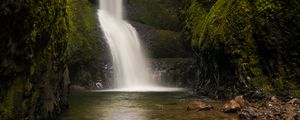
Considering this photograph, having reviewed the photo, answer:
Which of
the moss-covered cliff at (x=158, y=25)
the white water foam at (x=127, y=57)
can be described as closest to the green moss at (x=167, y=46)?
the moss-covered cliff at (x=158, y=25)

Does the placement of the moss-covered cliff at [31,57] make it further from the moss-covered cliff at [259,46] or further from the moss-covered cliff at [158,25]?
the moss-covered cliff at [158,25]

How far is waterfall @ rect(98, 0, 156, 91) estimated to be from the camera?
35.9 metres

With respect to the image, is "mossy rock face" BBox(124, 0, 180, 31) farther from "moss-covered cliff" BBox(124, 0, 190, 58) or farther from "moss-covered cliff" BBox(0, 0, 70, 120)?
"moss-covered cliff" BBox(0, 0, 70, 120)

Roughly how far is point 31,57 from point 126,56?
24.2 meters

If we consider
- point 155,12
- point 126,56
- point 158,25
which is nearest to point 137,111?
point 126,56

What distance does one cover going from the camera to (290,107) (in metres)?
17.0

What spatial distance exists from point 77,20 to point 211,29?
16.8 m

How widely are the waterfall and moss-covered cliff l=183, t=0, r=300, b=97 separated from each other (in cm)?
1144

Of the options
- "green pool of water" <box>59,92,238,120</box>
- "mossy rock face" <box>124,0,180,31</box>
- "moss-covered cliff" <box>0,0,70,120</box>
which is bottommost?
"green pool of water" <box>59,92,238,120</box>

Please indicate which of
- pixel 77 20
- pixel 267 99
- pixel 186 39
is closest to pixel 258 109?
pixel 267 99

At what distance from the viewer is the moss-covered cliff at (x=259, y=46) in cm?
2228

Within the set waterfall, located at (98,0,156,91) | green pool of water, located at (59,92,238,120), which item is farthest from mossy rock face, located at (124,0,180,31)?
green pool of water, located at (59,92,238,120)

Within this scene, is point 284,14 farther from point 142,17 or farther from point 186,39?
point 142,17

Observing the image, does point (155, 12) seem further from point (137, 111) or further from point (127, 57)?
point (137, 111)
